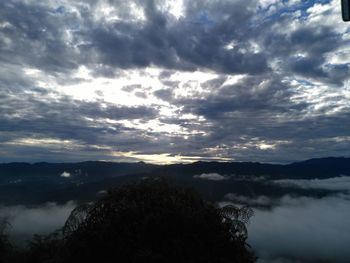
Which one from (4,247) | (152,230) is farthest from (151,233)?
(4,247)

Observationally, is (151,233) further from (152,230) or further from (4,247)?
(4,247)

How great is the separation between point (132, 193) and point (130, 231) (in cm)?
210

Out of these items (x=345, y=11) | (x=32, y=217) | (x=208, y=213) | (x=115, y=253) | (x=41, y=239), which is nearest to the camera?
(x=345, y=11)

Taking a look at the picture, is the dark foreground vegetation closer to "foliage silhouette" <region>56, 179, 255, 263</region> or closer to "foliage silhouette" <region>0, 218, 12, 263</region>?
"foliage silhouette" <region>56, 179, 255, 263</region>

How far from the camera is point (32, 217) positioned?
188875 millimetres

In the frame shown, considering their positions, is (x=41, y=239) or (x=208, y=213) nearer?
(x=208, y=213)

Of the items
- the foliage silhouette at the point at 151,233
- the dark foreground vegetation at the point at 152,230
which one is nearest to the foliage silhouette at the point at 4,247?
the dark foreground vegetation at the point at 152,230

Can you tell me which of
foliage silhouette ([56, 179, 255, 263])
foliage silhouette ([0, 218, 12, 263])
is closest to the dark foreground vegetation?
foliage silhouette ([56, 179, 255, 263])

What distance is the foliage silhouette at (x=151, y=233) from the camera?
48.6ft

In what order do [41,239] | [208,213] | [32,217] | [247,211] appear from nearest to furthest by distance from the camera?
1. [208,213]
2. [247,211]
3. [41,239]
4. [32,217]

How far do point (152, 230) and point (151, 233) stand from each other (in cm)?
12

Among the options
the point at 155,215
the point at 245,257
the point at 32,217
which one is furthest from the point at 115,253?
the point at 32,217

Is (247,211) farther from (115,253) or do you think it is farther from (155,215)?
(115,253)

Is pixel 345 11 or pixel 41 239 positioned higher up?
pixel 345 11
